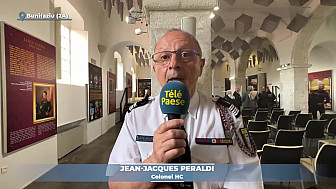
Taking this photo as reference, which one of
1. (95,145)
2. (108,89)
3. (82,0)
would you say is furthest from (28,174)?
(108,89)

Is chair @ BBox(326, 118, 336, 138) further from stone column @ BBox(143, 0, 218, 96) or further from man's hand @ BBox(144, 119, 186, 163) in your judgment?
man's hand @ BBox(144, 119, 186, 163)

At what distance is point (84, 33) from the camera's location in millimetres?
5840

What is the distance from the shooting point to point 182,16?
1.39 m

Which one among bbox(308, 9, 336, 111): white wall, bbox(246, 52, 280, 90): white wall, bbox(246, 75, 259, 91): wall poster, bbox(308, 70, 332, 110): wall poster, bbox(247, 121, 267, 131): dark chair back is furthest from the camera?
bbox(246, 75, 259, 91): wall poster

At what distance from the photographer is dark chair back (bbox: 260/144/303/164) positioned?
2369 mm

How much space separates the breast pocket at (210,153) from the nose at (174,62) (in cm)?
31

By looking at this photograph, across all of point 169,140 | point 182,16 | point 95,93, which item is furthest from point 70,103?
point 169,140

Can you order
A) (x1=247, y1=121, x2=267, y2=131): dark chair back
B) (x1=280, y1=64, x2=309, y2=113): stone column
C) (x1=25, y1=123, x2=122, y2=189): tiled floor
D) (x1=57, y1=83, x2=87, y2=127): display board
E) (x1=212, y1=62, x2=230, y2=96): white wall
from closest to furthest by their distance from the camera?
(x1=25, y1=123, x2=122, y2=189): tiled floor
(x1=247, y1=121, x2=267, y2=131): dark chair back
(x1=57, y1=83, x2=87, y2=127): display board
(x1=280, y1=64, x2=309, y2=113): stone column
(x1=212, y1=62, x2=230, y2=96): white wall

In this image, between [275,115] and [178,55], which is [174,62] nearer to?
[178,55]

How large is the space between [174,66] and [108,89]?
26.0ft

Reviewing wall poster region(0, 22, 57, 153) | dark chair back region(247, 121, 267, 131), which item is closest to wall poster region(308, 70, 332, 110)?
dark chair back region(247, 121, 267, 131)

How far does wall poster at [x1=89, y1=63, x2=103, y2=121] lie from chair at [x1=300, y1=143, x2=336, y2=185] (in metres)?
5.69

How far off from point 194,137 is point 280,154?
2020 millimetres

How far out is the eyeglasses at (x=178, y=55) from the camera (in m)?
0.81
